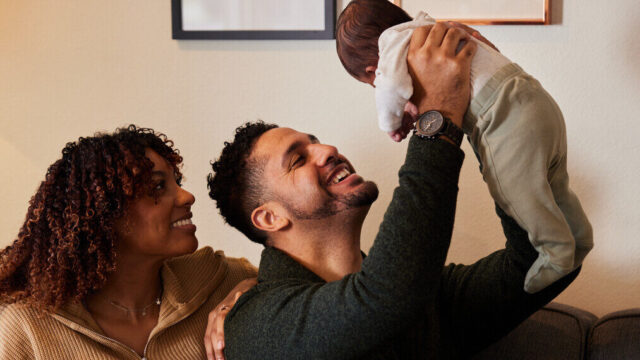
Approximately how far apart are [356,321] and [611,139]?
3.44ft

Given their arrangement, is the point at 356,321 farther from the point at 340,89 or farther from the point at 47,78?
the point at 47,78

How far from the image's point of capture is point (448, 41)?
1.21 meters

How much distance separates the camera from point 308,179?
147 cm

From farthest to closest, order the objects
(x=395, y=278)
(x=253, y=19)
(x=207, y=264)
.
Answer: (x=253, y=19) → (x=207, y=264) → (x=395, y=278)

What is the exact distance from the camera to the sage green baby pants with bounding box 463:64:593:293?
1136 mm

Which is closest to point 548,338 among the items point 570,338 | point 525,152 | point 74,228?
point 570,338

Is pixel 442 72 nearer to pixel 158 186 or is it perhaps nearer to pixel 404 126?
pixel 404 126

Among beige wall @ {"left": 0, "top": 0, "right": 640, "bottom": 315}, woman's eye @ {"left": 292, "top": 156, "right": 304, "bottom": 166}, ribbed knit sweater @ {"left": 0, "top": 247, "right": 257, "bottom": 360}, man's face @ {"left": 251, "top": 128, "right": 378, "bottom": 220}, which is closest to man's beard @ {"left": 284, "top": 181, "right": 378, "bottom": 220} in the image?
man's face @ {"left": 251, "top": 128, "right": 378, "bottom": 220}

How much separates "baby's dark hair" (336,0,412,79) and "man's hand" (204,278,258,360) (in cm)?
63

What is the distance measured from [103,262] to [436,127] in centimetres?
79

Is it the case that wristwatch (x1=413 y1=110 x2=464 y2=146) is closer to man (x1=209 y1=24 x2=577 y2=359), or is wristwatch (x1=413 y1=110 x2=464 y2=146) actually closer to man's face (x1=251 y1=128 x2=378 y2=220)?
man (x1=209 y1=24 x2=577 y2=359)

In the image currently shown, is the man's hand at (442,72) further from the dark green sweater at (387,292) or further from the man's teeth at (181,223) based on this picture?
the man's teeth at (181,223)

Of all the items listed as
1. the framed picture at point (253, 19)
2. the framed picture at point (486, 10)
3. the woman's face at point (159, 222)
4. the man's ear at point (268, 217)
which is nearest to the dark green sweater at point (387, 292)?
the man's ear at point (268, 217)

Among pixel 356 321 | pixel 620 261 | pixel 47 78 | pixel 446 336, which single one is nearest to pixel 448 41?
pixel 356 321
